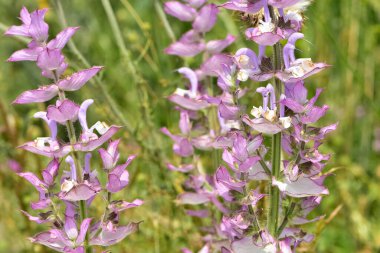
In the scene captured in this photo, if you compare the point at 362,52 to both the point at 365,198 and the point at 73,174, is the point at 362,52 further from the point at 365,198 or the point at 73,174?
the point at 73,174

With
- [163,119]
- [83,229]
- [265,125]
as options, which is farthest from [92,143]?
[163,119]

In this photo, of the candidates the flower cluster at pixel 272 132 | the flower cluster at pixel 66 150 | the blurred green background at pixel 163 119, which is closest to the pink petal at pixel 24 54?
the flower cluster at pixel 66 150

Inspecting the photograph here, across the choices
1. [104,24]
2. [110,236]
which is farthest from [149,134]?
[104,24]

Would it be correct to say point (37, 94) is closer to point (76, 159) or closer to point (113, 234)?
point (76, 159)

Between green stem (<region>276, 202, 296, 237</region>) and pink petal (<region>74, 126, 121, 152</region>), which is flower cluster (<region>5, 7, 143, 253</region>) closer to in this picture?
pink petal (<region>74, 126, 121, 152</region>)

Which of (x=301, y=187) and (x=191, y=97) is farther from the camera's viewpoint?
(x=191, y=97)

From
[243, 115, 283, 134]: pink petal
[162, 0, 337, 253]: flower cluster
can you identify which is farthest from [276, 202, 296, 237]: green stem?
[243, 115, 283, 134]: pink petal

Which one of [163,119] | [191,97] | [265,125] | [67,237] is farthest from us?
[163,119]

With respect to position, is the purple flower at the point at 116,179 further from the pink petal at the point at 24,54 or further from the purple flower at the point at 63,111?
the pink petal at the point at 24,54
